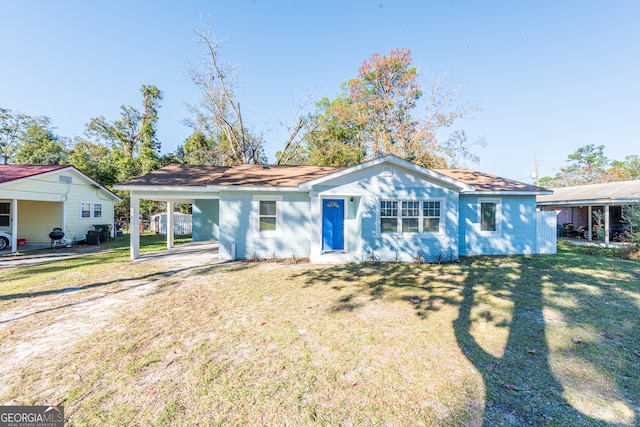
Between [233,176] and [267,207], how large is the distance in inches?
98.7

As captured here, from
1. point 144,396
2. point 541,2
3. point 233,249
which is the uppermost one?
point 541,2

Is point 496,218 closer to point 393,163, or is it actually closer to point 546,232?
point 546,232

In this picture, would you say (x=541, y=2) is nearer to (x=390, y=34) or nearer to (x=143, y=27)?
(x=390, y=34)

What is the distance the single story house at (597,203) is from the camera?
43.6 ft

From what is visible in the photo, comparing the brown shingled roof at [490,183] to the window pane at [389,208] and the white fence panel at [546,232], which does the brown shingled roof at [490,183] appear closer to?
the white fence panel at [546,232]

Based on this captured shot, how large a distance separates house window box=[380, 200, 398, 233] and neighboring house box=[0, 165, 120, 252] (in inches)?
631

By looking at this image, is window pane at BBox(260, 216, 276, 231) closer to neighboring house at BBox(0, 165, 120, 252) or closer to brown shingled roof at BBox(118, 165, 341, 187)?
brown shingled roof at BBox(118, 165, 341, 187)

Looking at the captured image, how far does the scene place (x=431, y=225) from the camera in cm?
1017

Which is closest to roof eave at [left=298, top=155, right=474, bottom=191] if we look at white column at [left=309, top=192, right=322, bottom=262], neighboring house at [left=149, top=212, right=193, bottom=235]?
white column at [left=309, top=192, right=322, bottom=262]

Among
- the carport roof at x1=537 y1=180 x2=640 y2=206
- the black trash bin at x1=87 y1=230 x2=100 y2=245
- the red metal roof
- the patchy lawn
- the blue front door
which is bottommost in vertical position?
the patchy lawn

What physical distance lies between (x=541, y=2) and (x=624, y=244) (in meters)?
10.8

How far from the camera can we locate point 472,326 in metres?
4.56

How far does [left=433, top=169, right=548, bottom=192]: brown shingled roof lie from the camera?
36.9ft

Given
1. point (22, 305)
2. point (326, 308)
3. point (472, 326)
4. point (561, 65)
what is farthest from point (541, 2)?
point (22, 305)
